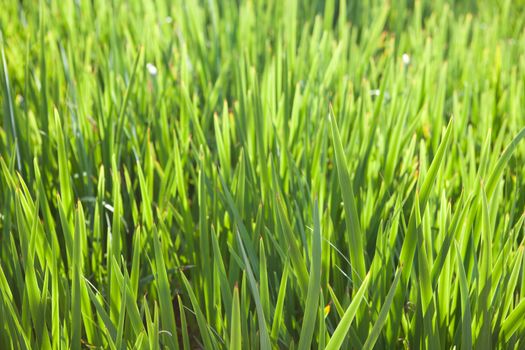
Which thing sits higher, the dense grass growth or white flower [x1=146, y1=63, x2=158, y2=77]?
white flower [x1=146, y1=63, x2=158, y2=77]

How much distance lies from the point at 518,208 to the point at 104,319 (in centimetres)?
71

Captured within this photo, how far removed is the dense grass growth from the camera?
0.77 metres

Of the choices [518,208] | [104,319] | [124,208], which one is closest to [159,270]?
[104,319]

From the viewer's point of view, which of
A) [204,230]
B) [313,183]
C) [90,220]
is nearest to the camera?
[204,230]

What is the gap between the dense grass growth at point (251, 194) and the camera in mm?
772

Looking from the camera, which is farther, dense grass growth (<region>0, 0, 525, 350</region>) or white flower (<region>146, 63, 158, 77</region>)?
white flower (<region>146, 63, 158, 77</region>)

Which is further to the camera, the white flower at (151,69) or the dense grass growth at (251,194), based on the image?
the white flower at (151,69)

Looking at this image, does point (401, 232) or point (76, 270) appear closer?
point (76, 270)

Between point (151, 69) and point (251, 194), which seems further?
point (151, 69)

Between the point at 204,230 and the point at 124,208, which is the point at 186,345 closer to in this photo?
the point at 204,230

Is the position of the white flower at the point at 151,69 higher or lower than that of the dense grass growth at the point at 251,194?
higher

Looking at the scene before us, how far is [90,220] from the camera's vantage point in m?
1.14

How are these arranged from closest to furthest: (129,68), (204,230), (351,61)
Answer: (204,230)
(129,68)
(351,61)

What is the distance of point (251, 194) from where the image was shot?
1042 mm
